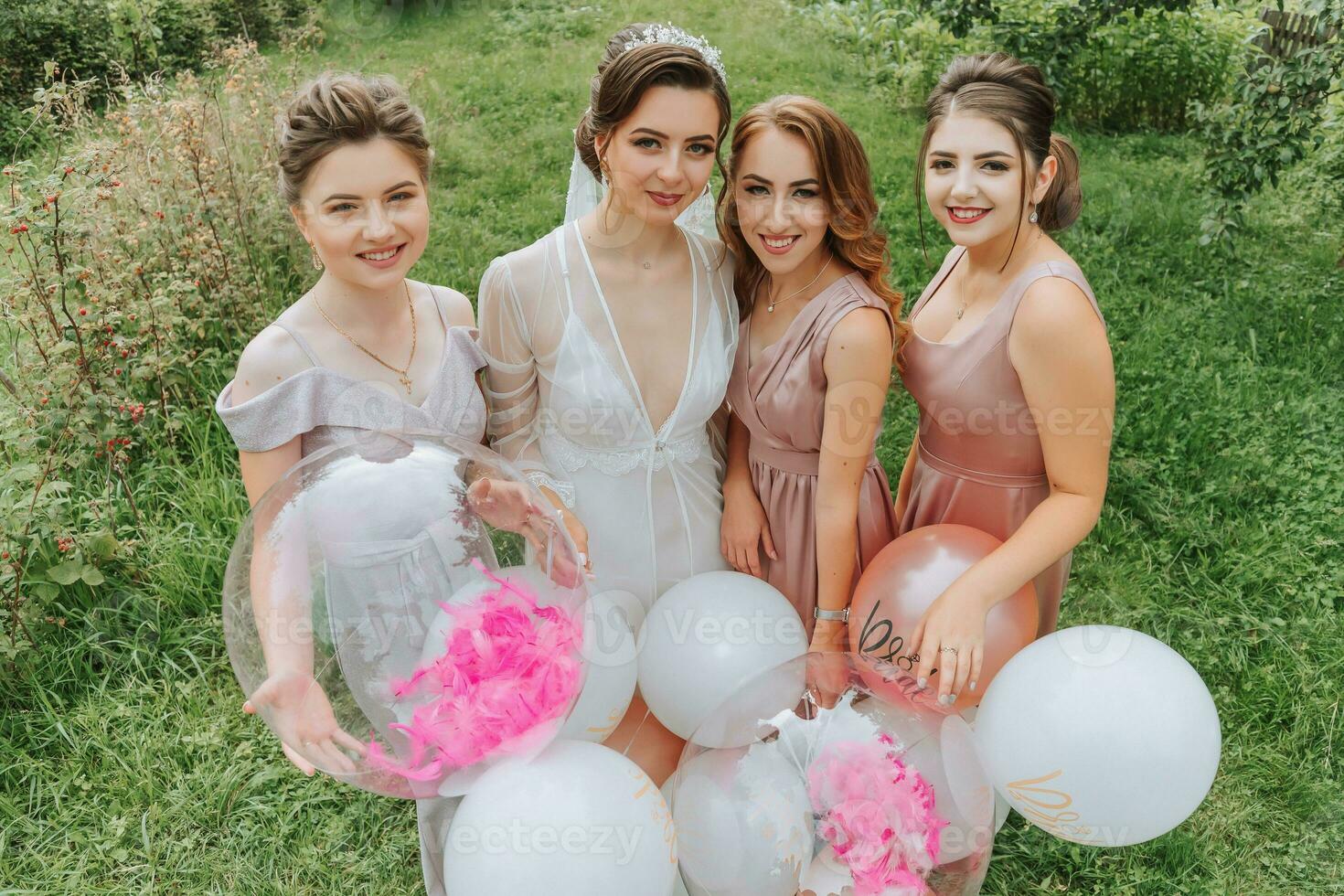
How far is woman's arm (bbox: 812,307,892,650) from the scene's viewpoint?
235cm

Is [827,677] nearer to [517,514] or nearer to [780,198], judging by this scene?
[517,514]

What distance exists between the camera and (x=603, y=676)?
2.13 meters

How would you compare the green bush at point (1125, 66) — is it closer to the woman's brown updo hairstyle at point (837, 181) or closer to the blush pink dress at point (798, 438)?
the woman's brown updo hairstyle at point (837, 181)

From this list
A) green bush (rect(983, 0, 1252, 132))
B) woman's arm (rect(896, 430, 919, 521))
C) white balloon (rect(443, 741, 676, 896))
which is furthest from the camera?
green bush (rect(983, 0, 1252, 132))

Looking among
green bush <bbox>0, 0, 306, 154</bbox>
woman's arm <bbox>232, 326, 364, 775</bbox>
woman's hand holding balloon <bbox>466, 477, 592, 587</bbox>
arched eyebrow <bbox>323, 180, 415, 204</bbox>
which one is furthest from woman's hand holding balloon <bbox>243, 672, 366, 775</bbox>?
green bush <bbox>0, 0, 306, 154</bbox>

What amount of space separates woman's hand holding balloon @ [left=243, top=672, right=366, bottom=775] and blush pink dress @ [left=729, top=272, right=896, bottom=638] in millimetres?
1239

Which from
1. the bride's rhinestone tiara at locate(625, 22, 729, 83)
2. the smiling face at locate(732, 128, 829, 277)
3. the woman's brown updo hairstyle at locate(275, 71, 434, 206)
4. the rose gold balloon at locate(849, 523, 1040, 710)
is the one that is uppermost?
the bride's rhinestone tiara at locate(625, 22, 729, 83)

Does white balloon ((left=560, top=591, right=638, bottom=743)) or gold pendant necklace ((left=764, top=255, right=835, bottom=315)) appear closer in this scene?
white balloon ((left=560, top=591, right=638, bottom=743))

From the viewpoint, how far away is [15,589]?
3.22 metres

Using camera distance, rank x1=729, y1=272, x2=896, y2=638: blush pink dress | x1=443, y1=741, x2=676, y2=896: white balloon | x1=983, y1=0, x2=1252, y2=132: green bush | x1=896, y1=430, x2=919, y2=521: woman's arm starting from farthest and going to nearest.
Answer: x1=983, y1=0, x2=1252, y2=132: green bush → x1=896, y1=430, x2=919, y2=521: woman's arm → x1=729, y1=272, x2=896, y2=638: blush pink dress → x1=443, y1=741, x2=676, y2=896: white balloon

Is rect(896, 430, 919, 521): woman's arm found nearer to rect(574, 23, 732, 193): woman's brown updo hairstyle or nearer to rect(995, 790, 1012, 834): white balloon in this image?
rect(995, 790, 1012, 834): white balloon

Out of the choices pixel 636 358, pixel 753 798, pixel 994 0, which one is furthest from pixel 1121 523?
pixel 994 0

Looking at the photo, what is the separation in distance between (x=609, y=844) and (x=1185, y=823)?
6.26 feet

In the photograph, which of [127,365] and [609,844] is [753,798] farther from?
[127,365]
